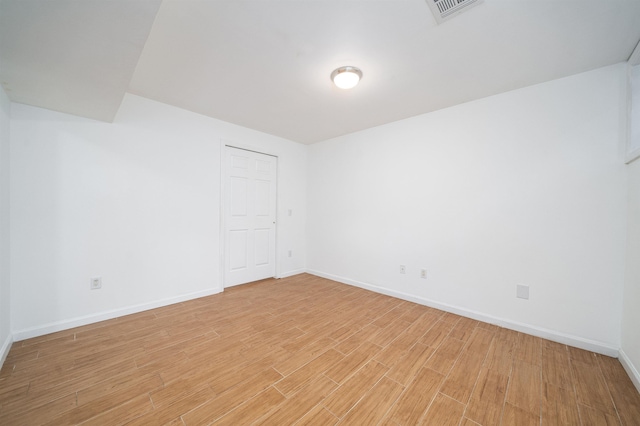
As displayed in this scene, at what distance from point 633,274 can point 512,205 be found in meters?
0.91

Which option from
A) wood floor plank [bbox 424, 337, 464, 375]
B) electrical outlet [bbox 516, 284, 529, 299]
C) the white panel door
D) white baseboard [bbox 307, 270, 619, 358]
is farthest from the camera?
the white panel door

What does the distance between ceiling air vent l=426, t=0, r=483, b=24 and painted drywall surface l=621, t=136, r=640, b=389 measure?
174 centimetres

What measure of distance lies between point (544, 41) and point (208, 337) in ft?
11.9

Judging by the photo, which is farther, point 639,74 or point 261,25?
point 639,74

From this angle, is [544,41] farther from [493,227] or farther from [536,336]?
[536,336]

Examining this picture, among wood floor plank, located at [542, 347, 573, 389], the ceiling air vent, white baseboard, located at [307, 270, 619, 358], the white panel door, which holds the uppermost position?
the ceiling air vent

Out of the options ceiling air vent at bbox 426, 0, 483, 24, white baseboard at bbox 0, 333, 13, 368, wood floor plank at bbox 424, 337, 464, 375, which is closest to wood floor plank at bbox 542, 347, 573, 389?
wood floor plank at bbox 424, 337, 464, 375

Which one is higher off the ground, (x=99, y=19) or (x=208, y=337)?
(x=99, y=19)

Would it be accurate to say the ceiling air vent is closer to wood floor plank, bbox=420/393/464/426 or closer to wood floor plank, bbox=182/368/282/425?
wood floor plank, bbox=420/393/464/426

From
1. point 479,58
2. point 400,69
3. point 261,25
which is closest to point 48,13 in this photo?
point 261,25

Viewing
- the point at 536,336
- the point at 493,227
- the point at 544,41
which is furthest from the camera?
the point at 493,227

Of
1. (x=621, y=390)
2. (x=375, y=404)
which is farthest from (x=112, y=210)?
(x=621, y=390)

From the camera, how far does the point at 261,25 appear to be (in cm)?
158

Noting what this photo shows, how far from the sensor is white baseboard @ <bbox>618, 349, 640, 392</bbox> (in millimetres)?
1572
